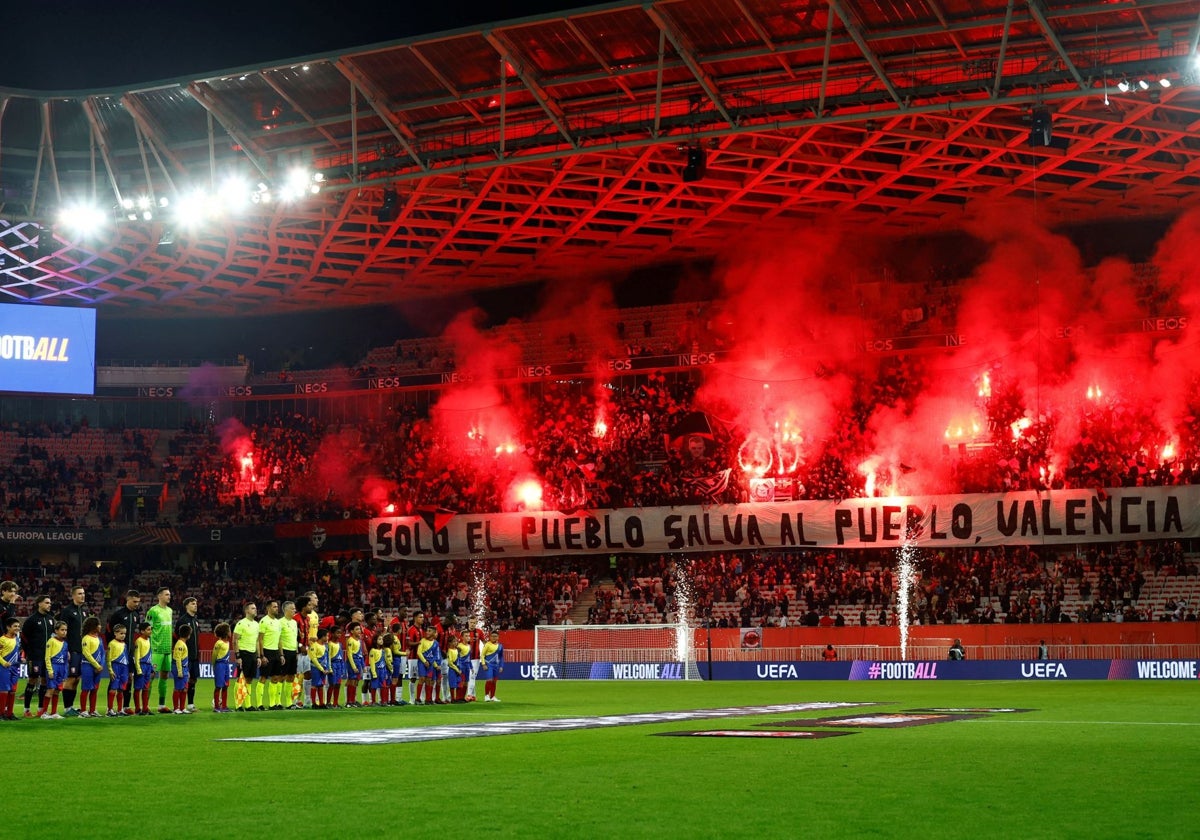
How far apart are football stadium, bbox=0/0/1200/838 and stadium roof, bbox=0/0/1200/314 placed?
18 centimetres

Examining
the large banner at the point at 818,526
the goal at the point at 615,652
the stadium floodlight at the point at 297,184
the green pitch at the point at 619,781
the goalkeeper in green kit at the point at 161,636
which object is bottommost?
the goal at the point at 615,652

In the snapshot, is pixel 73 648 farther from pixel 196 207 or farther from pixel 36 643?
pixel 196 207

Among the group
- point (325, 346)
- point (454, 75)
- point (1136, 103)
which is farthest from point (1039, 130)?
point (325, 346)

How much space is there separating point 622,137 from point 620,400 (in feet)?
64.8

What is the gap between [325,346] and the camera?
214 feet

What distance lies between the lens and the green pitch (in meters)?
9.18

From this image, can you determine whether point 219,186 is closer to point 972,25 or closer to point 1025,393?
point 972,25

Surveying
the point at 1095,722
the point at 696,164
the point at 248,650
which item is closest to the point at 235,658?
the point at 248,650

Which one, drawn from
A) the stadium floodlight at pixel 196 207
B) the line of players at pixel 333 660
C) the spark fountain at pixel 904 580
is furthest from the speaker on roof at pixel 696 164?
the spark fountain at pixel 904 580

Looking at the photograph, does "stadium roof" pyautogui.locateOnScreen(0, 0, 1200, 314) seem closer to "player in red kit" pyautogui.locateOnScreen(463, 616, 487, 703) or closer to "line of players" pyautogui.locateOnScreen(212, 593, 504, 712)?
"player in red kit" pyautogui.locateOnScreen(463, 616, 487, 703)

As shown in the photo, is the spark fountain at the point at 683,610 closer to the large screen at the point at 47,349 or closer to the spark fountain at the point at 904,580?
the spark fountain at the point at 904,580

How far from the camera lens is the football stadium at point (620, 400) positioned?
22484 mm

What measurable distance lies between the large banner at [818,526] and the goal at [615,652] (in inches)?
231

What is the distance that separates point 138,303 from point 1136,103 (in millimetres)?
42564
